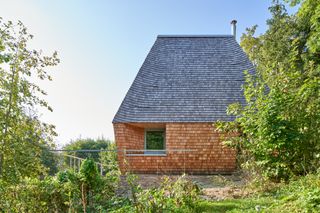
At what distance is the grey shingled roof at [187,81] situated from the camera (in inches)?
437

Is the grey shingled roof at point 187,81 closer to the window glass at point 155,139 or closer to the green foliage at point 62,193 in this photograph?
the window glass at point 155,139

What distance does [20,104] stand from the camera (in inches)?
183

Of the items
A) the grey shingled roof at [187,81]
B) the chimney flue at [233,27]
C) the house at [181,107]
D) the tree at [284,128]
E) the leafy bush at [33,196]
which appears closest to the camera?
the leafy bush at [33,196]

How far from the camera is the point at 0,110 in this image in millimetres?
4391

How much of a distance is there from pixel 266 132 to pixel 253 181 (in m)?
1.38

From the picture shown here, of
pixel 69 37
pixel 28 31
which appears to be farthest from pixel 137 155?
pixel 28 31


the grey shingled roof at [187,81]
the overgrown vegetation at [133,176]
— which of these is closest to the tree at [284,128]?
the overgrown vegetation at [133,176]

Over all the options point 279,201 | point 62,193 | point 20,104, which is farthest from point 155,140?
point 20,104

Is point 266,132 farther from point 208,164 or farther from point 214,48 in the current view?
point 214,48

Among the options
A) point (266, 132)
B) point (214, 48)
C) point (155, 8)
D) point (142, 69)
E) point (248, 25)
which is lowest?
point (266, 132)

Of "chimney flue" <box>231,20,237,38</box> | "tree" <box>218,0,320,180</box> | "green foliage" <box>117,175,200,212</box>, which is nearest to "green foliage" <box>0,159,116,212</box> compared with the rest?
"green foliage" <box>117,175,200,212</box>

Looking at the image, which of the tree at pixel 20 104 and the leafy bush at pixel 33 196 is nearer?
the leafy bush at pixel 33 196

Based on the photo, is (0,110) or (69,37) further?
(69,37)

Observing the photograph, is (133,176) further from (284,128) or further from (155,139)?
(155,139)
